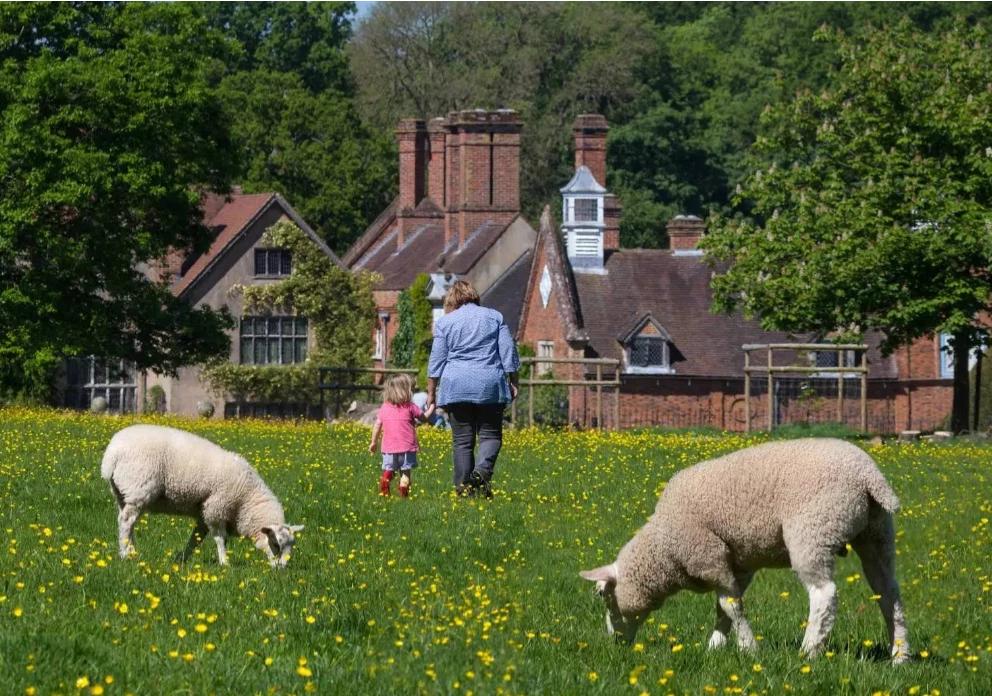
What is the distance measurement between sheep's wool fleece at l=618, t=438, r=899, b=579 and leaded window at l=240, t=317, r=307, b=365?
56.7 meters

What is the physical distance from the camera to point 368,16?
91.1 m

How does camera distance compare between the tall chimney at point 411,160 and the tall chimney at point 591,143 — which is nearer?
the tall chimney at point 591,143

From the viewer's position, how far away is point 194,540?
13.7 m

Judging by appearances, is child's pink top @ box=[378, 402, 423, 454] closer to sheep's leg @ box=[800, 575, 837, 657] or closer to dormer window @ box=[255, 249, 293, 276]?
sheep's leg @ box=[800, 575, 837, 657]

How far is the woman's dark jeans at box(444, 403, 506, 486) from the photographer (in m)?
16.9

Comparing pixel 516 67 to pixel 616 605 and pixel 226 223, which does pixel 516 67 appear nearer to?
pixel 226 223

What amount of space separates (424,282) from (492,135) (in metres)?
5.75

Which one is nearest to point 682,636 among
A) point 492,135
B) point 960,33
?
point 960,33

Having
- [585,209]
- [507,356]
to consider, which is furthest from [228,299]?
[507,356]

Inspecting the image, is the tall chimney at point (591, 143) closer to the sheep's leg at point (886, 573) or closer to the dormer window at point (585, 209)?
the dormer window at point (585, 209)

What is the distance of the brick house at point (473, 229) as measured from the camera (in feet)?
199

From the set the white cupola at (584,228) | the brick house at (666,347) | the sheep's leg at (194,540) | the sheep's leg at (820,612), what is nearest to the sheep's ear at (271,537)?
the sheep's leg at (194,540)

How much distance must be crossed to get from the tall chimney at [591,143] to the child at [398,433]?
142 feet

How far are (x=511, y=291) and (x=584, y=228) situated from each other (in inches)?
151
